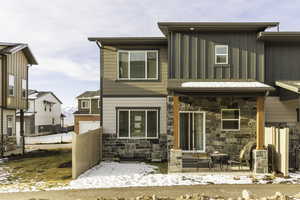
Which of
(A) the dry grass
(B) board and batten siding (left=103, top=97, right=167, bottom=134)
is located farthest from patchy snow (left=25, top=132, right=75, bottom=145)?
(B) board and batten siding (left=103, top=97, right=167, bottom=134)

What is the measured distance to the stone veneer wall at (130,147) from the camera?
1288cm

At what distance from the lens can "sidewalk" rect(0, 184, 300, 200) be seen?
24.5 ft

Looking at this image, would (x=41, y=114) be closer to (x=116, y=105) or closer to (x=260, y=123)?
(x=116, y=105)

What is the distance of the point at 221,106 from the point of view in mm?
11773

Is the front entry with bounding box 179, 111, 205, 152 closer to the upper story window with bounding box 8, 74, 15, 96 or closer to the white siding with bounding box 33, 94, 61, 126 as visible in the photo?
the upper story window with bounding box 8, 74, 15, 96

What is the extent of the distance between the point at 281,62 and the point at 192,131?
19.9ft

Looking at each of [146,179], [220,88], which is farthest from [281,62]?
[146,179]

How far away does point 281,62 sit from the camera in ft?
40.2

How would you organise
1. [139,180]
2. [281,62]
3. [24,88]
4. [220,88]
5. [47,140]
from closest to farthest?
1. [139,180]
2. [220,88]
3. [281,62]
4. [24,88]
5. [47,140]

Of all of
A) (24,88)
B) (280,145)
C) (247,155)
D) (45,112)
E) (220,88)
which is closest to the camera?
(280,145)

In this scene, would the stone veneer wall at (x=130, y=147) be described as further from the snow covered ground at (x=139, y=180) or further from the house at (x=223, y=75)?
the snow covered ground at (x=139, y=180)

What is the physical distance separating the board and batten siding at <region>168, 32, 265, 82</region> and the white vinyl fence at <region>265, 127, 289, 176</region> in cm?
311

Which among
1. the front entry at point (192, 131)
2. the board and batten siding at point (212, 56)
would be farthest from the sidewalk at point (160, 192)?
the board and batten siding at point (212, 56)

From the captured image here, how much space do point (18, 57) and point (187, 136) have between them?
14436mm
